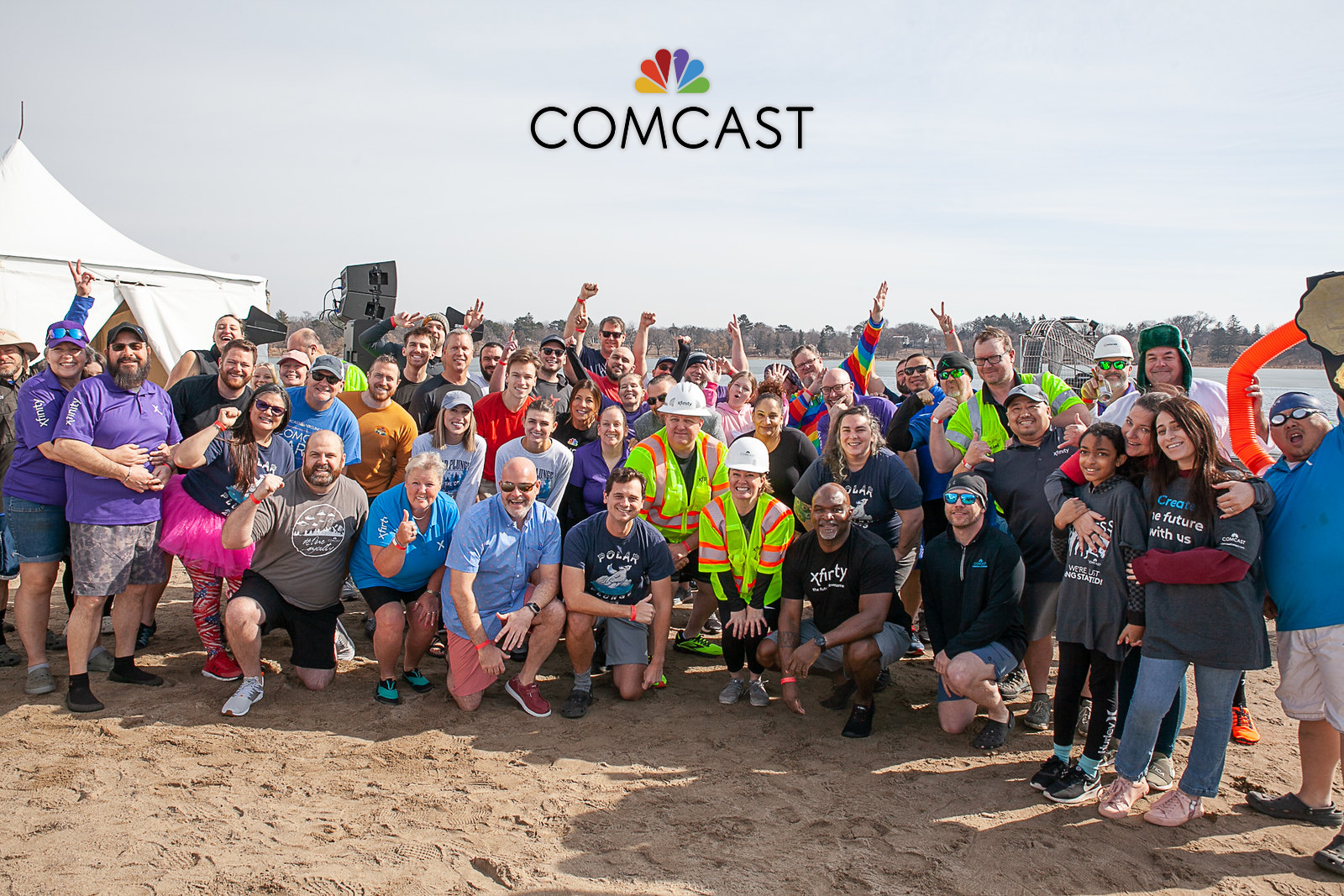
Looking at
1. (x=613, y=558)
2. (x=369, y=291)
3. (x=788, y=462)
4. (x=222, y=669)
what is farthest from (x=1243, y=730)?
(x=369, y=291)

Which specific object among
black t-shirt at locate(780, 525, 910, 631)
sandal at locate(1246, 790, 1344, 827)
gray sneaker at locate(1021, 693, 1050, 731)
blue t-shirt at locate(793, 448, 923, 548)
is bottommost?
sandal at locate(1246, 790, 1344, 827)

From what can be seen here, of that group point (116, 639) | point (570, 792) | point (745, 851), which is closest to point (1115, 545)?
point (745, 851)

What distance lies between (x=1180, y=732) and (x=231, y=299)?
1202cm

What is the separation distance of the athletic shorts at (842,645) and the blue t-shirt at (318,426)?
284 cm

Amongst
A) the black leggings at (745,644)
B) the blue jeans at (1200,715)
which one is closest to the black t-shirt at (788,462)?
the black leggings at (745,644)

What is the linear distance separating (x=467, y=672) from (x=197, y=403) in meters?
2.35

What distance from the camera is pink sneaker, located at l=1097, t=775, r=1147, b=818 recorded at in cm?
346

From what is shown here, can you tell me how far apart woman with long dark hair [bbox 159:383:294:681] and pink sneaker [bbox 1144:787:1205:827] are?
15.4 ft

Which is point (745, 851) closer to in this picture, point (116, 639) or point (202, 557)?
point (202, 557)

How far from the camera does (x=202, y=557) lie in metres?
4.60

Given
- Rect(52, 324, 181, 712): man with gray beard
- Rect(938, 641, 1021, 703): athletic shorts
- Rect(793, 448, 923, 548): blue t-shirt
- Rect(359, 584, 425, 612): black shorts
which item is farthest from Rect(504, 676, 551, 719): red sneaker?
Rect(938, 641, 1021, 703): athletic shorts

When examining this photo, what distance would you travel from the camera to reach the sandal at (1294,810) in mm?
3424

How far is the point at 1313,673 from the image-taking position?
130 inches

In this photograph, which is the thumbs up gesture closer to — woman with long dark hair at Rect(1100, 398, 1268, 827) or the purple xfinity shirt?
the purple xfinity shirt
